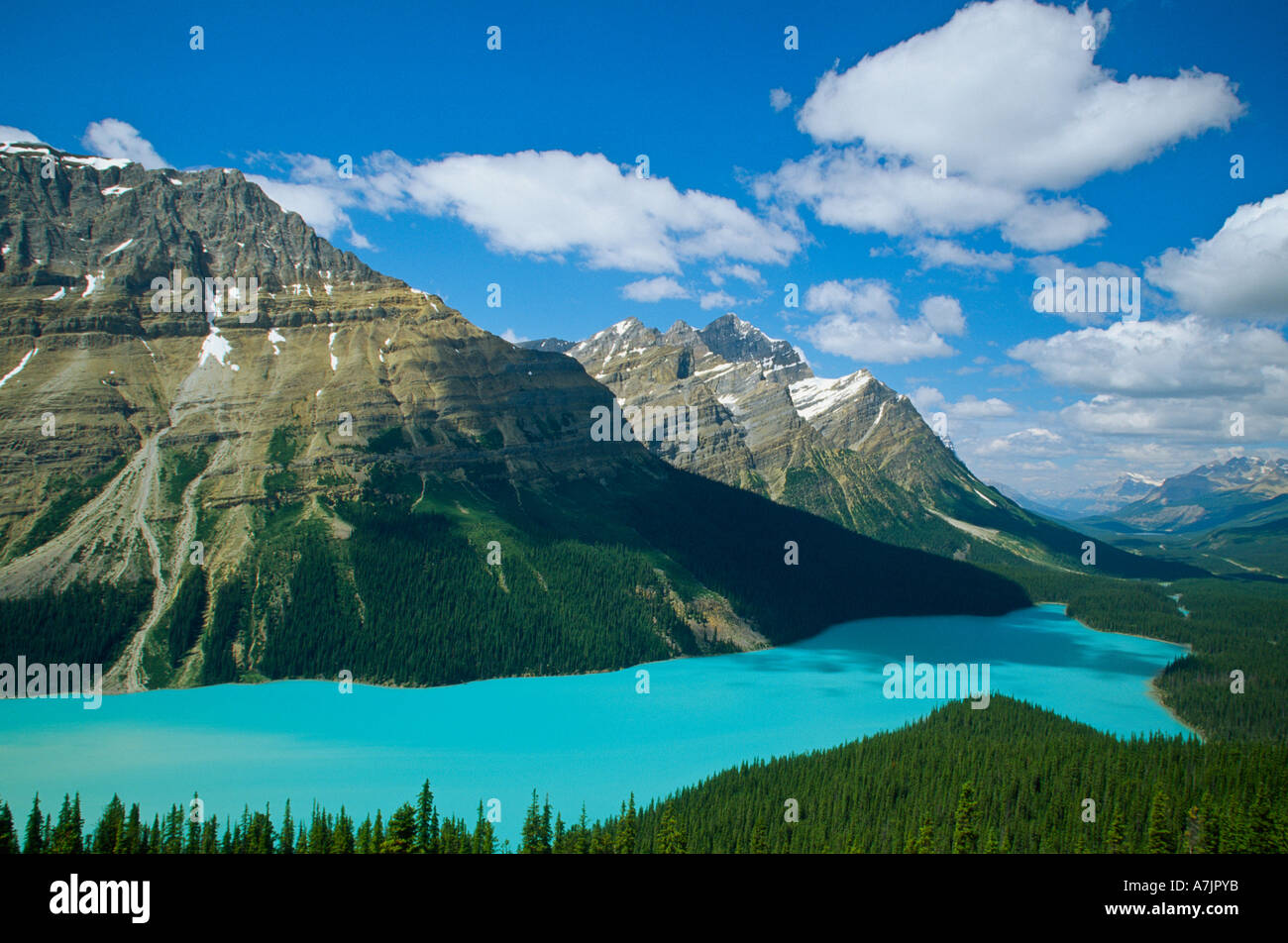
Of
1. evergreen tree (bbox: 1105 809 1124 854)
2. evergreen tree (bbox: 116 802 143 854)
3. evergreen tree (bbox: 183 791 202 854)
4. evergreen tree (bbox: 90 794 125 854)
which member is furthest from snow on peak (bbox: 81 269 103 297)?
evergreen tree (bbox: 1105 809 1124 854)

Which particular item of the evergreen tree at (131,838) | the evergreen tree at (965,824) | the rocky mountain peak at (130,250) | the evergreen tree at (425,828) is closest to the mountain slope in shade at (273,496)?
the rocky mountain peak at (130,250)

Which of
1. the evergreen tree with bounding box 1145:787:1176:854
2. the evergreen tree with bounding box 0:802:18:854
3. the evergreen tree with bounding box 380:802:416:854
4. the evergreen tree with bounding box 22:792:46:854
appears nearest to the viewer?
the evergreen tree with bounding box 0:802:18:854

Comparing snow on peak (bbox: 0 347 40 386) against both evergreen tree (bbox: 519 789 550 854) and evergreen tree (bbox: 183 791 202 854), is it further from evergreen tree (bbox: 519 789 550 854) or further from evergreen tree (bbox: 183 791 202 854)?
evergreen tree (bbox: 519 789 550 854)

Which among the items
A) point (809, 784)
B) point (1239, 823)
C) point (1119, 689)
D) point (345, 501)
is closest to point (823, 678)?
point (1119, 689)

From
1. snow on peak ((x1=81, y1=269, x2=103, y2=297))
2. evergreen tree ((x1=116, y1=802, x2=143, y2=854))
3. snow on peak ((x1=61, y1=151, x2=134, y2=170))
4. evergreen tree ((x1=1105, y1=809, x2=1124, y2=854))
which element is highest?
snow on peak ((x1=61, y1=151, x2=134, y2=170))

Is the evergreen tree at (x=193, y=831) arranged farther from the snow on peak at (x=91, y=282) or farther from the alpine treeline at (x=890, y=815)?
the snow on peak at (x=91, y=282)
